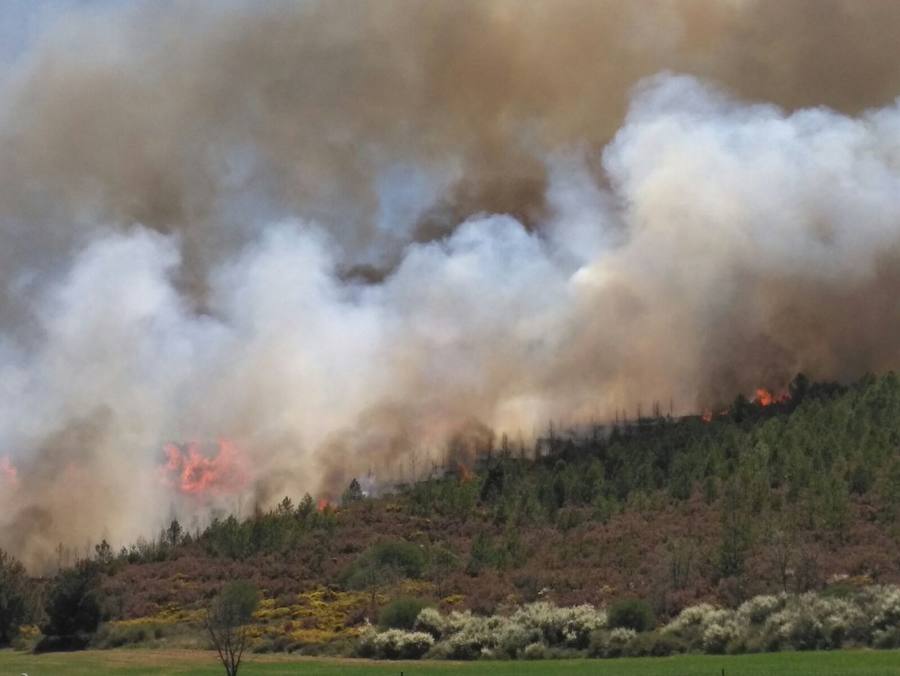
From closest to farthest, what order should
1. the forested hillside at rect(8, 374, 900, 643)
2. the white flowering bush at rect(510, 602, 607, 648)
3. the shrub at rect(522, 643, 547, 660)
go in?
the shrub at rect(522, 643, 547, 660), the white flowering bush at rect(510, 602, 607, 648), the forested hillside at rect(8, 374, 900, 643)

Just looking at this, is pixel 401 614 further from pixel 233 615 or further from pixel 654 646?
pixel 654 646

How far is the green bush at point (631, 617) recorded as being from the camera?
66750 mm

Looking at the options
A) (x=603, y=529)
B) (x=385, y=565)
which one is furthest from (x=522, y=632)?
(x=603, y=529)

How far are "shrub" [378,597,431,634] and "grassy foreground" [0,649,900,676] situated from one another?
22.7 feet

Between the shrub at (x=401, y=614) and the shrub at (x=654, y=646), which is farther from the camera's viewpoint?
the shrub at (x=401, y=614)

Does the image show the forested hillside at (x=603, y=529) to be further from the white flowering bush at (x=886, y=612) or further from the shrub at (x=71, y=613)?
the white flowering bush at (x=886, y=612)

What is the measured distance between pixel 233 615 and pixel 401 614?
9.97 meters

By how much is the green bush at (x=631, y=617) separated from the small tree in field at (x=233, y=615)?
65.0ft

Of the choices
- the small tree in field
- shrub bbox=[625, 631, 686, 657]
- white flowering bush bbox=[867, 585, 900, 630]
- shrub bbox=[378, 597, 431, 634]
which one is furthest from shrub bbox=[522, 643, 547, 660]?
white flowering bush bbox=[867, 585, 900, 630]

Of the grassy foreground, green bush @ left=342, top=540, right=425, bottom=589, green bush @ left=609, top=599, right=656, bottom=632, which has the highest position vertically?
green bush @ left=342, top=540, right=425, bottom=589

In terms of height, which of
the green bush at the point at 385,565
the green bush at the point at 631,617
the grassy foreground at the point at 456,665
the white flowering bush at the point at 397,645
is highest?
the green bush at the point at 385,565

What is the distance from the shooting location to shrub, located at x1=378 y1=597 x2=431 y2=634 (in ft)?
243

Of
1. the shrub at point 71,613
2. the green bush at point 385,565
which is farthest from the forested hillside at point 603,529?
the shrub at point 71,613

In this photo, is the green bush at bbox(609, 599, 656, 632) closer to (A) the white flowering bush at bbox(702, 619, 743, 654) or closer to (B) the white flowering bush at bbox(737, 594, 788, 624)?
(B) the white flowering bush at bbox(737, 594, 788, 624)
